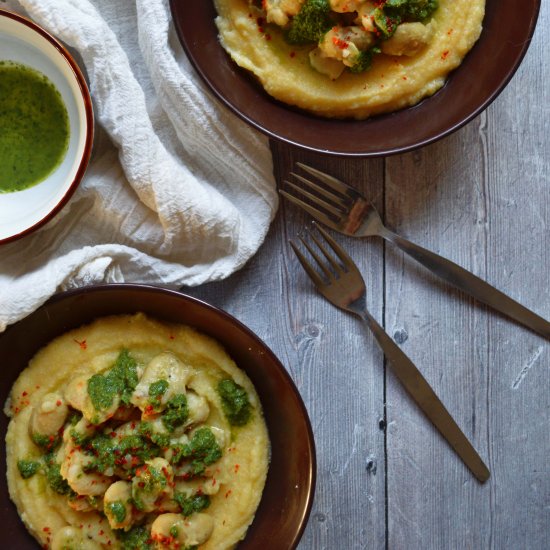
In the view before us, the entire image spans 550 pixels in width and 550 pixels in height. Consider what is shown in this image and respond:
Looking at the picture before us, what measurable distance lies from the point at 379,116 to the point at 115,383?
156 centimetres

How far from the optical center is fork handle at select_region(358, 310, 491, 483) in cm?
324

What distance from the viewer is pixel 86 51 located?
2.89 metres

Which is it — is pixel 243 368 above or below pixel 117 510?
above

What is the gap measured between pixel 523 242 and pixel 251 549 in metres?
1.87

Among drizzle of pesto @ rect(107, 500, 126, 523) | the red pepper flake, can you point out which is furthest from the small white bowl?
drizzle of pesto @ rect(107, 500, 126, 523)

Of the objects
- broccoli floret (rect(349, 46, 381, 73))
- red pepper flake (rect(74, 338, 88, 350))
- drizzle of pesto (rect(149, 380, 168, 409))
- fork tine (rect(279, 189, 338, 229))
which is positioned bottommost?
drizzle of pesto (rect(149, 380, 168, 409))

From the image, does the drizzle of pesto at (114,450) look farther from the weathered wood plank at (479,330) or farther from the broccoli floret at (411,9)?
the broccoli floret at (411,9)

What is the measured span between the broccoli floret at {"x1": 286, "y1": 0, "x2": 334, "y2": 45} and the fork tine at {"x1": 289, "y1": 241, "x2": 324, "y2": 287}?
34.8 inches

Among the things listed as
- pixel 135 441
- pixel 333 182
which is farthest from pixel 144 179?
pixel 135 441

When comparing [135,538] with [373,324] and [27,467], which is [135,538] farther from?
[373,324]

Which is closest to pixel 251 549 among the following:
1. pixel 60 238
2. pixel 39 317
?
pixel 39 317

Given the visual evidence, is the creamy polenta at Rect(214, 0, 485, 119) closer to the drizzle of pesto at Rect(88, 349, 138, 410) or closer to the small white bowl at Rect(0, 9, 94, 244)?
the small white bowl at Rect(0, 9, 94, 244)

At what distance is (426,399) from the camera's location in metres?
3.26

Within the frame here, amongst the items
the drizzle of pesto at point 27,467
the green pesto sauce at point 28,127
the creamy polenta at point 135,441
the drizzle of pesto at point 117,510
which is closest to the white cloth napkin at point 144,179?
the green pesto sauce at point 28,127
